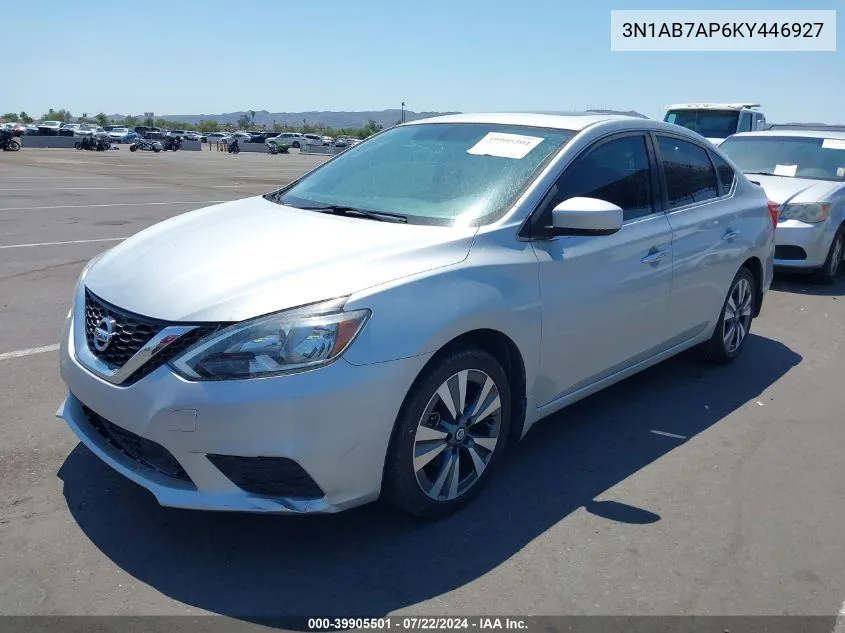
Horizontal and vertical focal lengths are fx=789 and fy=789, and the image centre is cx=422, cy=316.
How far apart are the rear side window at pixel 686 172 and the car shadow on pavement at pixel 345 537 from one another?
154 centimetres

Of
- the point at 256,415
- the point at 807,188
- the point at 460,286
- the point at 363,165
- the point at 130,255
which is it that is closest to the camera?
the point at 256,415

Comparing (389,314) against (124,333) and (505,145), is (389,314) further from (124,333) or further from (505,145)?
(505,145)

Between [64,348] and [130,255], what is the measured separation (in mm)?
507

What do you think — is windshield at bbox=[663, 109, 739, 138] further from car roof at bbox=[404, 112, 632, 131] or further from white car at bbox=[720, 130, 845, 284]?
car roof at bbox=[404, 112, 632, 131]

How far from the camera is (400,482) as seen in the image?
3127 millimetres

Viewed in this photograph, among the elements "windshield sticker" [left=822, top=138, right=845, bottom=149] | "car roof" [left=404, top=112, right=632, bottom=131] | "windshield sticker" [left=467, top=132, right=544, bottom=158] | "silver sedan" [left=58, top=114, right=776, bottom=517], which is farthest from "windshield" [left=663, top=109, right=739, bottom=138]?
"windshield sticker" [left=467, top=132, right=544, bottom=158]

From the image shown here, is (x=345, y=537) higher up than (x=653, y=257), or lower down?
lower down

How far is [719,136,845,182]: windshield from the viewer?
9211mm

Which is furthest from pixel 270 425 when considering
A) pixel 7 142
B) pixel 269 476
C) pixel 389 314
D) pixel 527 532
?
pixel 7 142

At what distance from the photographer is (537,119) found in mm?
4355

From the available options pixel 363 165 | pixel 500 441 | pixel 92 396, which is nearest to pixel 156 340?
pixel 92 396

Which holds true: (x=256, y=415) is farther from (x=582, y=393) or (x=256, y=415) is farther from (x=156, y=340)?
(x=582, y=393)

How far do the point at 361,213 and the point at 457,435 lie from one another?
1196 mm

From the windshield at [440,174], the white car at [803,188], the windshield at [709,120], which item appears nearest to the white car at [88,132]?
the windshield at [709,120]
